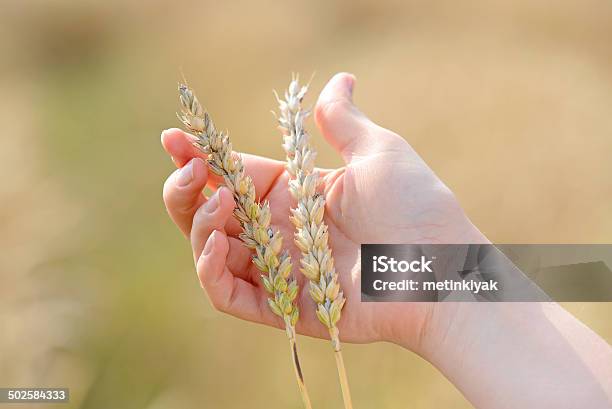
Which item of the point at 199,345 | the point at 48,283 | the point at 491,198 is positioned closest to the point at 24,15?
the point at 48,283

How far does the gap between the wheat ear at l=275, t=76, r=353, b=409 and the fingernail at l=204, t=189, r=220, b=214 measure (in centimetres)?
8

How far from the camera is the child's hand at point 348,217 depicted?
86 cm

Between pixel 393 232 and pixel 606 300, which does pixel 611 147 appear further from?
pixel 393 232

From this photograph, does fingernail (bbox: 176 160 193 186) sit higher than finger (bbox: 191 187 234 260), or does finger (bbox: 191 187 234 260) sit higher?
fingernail (bbox: 176 160 193 186)

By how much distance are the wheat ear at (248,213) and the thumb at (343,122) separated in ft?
0.60

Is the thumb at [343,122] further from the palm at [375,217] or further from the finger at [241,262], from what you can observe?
the finger at [241,262]

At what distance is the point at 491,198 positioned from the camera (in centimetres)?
132

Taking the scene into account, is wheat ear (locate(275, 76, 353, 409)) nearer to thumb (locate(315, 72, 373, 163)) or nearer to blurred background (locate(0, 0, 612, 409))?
thumb (locate(315, 72, 373, 163))

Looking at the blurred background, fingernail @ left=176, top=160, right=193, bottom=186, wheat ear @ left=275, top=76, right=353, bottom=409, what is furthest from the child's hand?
the blurred background

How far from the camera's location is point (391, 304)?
869 mm

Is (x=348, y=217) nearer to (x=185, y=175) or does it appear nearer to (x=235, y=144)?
(x=185, y=175)

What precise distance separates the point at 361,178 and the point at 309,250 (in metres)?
0.17

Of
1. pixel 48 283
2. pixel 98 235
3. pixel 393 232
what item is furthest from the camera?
pixel 98 235

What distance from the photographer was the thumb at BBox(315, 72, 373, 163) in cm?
92
